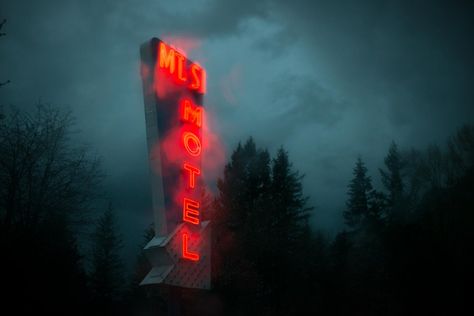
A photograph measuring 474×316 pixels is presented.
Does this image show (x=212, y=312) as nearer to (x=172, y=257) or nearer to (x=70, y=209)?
(x=70, y=209)

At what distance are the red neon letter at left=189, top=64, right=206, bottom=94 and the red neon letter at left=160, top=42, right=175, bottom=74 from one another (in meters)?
0.99

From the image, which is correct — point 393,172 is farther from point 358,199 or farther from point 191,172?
point 191,172

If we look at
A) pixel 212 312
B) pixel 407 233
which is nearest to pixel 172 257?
pixel 212 312

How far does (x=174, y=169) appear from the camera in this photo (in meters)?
14.8

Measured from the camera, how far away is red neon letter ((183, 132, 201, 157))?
15.4 m

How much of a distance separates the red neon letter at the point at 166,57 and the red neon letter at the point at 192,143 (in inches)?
92.7

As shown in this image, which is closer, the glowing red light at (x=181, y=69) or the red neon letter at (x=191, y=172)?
the red neon letter at (x=191, y=172)

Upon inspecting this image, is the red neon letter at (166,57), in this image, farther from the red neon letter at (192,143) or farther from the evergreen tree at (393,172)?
the evergreen tree at (393,172)

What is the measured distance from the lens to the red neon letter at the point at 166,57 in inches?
616

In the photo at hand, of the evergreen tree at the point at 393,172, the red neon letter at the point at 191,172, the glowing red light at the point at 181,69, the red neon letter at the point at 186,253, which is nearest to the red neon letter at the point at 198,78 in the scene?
the glowing red light at the point at 181,69

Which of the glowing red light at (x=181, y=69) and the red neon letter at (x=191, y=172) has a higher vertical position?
the glowing red light at (x=181, y=69)

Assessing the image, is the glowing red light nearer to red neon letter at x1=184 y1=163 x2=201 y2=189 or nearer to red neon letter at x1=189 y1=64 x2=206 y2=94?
red neon letter at x1=189 y1=64 x2=206 y2=94

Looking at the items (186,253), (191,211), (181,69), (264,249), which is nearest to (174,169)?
(191,211)

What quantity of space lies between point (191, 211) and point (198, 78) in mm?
5134
